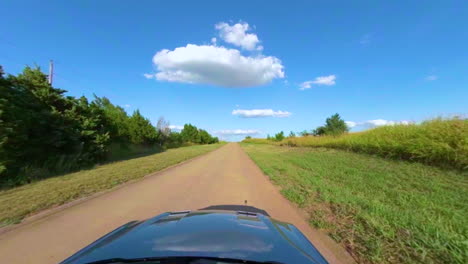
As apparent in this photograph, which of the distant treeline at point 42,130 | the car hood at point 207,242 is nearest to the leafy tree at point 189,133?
the distant treeline at point 42,130

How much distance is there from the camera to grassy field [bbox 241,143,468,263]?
314cm

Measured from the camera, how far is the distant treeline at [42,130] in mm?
9086

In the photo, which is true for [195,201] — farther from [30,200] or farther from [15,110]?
[15,110]

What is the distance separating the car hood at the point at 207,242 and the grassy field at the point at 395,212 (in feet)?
6.43

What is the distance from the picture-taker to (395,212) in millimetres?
4543

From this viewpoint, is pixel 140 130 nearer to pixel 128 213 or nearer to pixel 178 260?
pixel 128 213

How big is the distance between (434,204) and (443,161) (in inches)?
158

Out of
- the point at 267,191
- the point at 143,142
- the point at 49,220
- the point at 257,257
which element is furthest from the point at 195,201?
the point at 143,142

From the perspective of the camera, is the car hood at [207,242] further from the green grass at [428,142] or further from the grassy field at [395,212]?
the green grass at [428,142]

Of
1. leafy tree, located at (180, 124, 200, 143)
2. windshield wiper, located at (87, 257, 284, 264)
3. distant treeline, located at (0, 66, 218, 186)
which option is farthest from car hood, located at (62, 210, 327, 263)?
leafy tree, located at (180, 124, 200, 143)

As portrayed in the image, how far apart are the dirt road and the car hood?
170 cm

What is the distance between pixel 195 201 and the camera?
6.09 m

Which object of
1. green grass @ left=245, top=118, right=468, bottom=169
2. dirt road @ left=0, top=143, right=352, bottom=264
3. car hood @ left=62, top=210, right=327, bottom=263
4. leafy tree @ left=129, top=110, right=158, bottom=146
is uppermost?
→ leafy tree @ left=129, top=110, right=158, bottom=146

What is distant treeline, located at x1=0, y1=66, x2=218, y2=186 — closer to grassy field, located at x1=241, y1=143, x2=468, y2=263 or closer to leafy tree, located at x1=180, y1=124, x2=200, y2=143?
grassy field, located at x1=241, y1=143, x2=468, y2=263
